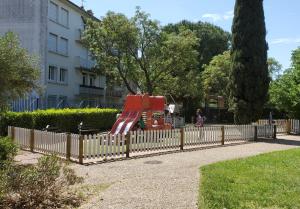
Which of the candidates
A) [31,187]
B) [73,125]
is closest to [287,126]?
[73,125]

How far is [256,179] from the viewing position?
11648 millimetres

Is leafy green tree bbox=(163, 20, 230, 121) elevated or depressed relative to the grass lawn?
elevated

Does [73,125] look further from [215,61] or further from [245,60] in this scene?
[215,61]

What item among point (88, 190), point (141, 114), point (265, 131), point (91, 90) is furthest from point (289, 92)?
point (88, 190)

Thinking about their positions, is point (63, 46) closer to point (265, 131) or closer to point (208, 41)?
point (265, 131)

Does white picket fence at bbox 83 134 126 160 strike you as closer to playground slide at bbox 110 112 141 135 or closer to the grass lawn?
the grass lawn

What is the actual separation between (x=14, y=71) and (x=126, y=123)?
917cm

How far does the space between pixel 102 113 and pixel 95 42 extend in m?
13.4

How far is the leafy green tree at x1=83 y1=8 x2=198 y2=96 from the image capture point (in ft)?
139

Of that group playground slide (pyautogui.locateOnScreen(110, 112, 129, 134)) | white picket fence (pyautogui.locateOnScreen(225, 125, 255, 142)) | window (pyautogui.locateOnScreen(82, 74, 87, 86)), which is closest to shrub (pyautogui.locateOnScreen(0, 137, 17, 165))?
playground slide (pyautogui.locateOnScreen(110, 112, 129, 134))

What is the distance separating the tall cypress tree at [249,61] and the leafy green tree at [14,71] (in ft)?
50.4

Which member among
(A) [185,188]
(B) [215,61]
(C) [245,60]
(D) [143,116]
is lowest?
(A) [185,188]

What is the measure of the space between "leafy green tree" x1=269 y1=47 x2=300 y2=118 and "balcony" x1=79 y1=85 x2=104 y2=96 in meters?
22.1

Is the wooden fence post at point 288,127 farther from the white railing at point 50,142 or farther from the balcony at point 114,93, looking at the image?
the balcony at point 114,93
